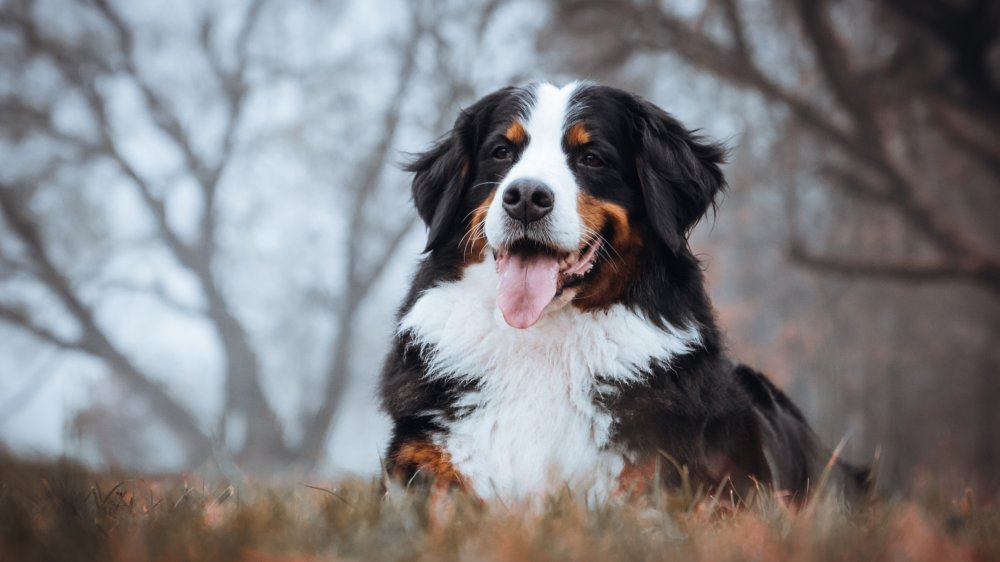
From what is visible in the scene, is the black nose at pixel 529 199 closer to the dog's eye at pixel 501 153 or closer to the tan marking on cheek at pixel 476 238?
the tan marking on cheek at pixel 476 238

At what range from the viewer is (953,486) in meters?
5.70

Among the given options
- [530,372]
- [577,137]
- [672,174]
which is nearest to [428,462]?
[530,372]

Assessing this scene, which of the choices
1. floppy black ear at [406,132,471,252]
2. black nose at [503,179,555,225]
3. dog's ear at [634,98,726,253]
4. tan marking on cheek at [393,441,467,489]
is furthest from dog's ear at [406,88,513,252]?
tan marking on cheek at [393,441,467,489]

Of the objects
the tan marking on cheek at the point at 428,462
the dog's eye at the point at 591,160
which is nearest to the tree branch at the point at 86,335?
the tan marking on cheek at the point at 428,462

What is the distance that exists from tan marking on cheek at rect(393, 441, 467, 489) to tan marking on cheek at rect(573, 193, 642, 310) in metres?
0.87

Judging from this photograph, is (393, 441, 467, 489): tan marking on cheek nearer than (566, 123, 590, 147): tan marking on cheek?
Yes

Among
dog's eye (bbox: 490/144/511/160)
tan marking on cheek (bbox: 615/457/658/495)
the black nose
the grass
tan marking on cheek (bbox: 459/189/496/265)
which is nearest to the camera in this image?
the grass

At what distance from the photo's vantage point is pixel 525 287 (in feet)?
12.2

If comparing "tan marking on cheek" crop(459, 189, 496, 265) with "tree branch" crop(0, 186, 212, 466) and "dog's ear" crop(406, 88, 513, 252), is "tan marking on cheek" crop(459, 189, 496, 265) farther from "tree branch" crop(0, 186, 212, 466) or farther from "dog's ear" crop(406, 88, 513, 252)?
"tree branch" crop(0, 186, 212, 466)

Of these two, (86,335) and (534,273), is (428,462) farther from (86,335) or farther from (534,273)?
(86,335)

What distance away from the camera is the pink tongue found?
→ 3643 mm

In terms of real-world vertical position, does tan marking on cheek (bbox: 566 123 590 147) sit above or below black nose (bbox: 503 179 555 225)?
above

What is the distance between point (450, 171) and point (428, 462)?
1427mm

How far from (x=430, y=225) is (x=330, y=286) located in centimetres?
1478
